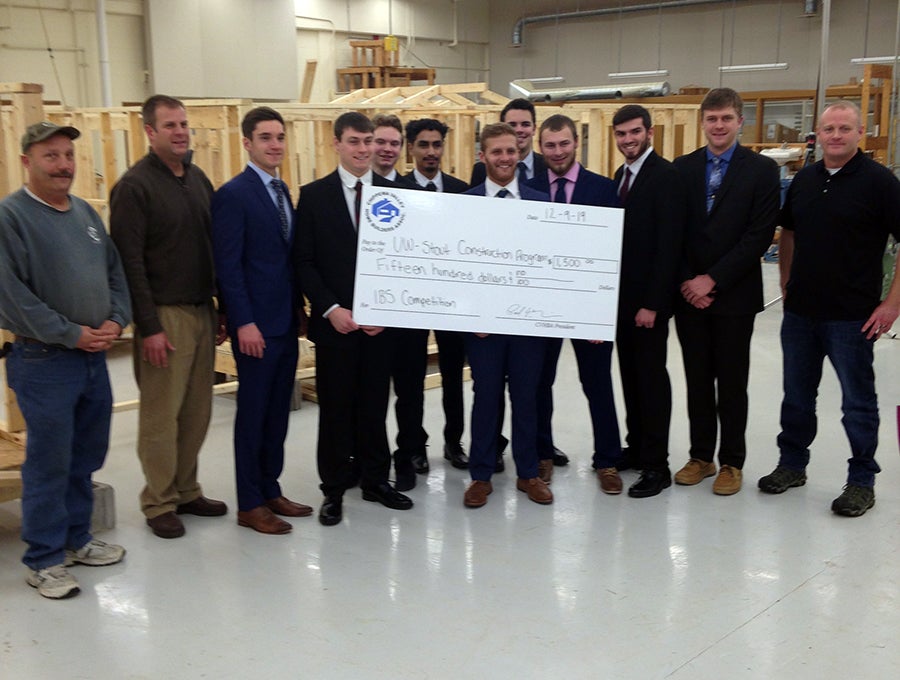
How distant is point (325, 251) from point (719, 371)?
2.07 m

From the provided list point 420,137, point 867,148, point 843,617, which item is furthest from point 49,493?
point 867,148

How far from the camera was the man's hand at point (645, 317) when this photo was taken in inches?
169

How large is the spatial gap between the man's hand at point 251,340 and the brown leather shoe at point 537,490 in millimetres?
1544

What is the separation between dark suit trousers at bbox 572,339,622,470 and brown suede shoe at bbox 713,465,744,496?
53 centimetres

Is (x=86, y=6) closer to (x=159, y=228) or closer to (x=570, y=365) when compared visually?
(x=570, y=365)

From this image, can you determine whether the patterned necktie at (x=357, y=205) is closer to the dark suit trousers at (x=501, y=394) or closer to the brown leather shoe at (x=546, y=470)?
the dark suit trousers at (x=501, y=394)

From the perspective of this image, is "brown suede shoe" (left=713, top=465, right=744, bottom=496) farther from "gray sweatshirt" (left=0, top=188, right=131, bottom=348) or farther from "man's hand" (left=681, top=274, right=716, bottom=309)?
"gray sweatshirt" (left=0, top=188, right=131, bottom=348)

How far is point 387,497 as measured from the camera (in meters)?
4.40

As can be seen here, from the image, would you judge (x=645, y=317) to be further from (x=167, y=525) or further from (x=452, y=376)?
(x=167, y=525)

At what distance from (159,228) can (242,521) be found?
1411 millimetres

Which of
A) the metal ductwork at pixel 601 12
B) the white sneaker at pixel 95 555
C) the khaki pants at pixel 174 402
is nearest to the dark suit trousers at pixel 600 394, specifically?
the khaki pants at pixel 174 402

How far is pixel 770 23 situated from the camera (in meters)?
18.0

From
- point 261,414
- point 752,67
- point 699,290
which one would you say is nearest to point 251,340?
point 261,414

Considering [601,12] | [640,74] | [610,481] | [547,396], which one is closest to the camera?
[610,481]
